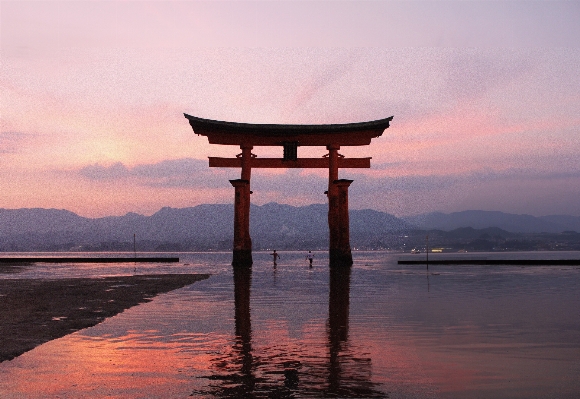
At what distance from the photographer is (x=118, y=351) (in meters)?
8.43

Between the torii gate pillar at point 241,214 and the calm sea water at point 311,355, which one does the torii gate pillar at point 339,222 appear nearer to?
the torii gate pillar at point 241,214

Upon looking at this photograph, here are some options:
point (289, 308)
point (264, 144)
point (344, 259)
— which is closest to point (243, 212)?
point (264, 144)

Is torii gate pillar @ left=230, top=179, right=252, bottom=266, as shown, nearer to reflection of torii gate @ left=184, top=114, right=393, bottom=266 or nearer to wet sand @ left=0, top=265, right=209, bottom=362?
reflection of torii gate @ left=184, top=114, right=393, bottom=266

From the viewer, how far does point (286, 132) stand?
130ft

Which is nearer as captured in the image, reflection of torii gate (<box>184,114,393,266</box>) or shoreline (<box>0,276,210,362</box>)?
shoreline (<box>0,276,210,362</box>)

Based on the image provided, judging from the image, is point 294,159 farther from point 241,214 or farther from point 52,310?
point 52,310

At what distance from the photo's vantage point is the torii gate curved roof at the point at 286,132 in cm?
3900

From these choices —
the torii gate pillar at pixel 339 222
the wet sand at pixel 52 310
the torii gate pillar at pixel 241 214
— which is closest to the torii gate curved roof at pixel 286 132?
the torii gate pillar at pixel 241 214

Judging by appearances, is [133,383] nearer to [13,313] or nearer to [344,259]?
[13,313]

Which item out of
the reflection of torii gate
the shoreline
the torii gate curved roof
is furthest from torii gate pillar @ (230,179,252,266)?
the shoreline

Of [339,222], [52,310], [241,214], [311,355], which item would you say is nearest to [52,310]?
[52,310]

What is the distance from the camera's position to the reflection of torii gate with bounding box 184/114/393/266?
3953 centimetres

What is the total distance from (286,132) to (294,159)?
2027 mm

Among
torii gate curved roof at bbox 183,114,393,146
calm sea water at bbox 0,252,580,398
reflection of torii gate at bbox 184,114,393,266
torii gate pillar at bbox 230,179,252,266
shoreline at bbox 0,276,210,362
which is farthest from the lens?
torii gate pillar at bbox 230,179,252,266
